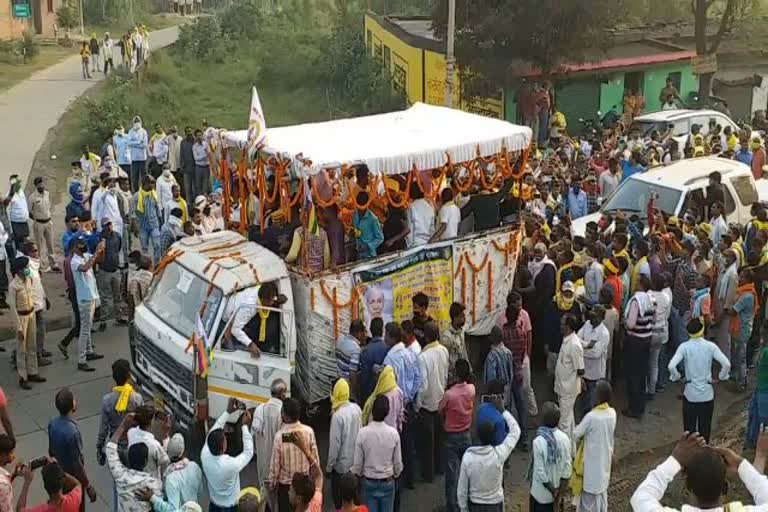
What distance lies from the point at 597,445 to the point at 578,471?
0.33 m

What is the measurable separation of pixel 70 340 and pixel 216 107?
19.4 m

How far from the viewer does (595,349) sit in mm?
9562

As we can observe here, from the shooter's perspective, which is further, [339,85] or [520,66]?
[339,85]

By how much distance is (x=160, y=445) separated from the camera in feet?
22.9

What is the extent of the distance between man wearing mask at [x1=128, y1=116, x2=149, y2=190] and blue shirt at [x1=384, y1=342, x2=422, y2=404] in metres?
10.7

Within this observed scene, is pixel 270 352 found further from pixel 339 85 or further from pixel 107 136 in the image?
pixel 339 85

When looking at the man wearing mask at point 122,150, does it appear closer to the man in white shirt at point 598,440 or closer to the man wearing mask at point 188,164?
the man wearing mask at point 188,164

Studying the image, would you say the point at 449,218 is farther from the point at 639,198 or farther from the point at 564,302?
the point at 639,198

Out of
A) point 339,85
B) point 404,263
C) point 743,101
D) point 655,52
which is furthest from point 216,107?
point 404,263

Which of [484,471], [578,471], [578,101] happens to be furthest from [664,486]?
[578,101]

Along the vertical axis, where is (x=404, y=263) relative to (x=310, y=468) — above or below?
above

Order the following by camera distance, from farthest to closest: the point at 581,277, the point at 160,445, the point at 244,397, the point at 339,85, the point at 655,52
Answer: the point at 339,85 < the point at 655,52 < the point at 581,277 < the point at 244,397 < the point at 160,445

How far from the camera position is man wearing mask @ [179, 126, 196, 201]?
56.7 ft

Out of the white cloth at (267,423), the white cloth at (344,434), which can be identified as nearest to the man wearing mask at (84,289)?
the white cloth at (267,423)
